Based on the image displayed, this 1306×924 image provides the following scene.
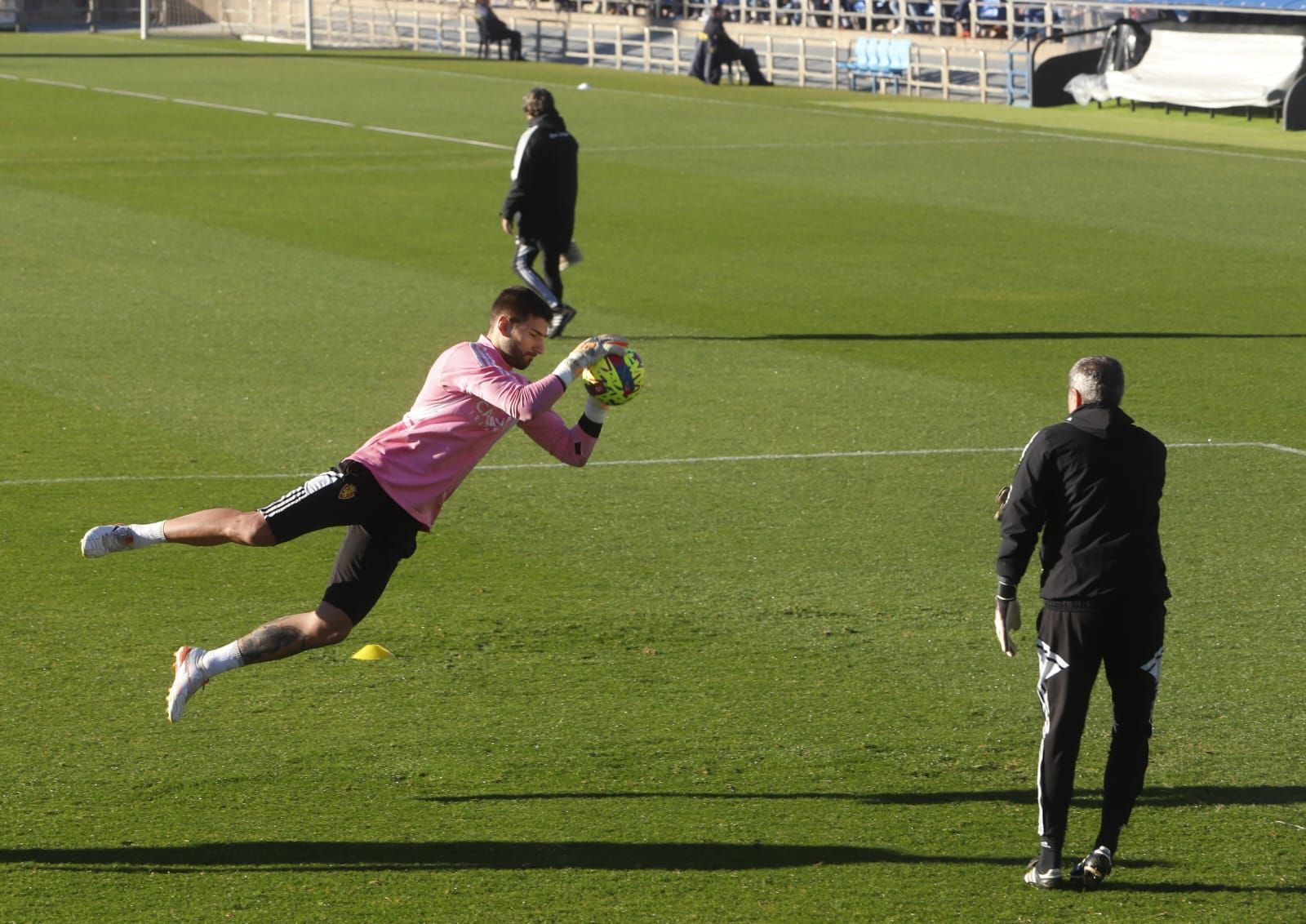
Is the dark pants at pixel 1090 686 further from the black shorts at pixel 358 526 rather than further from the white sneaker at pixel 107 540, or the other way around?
the white sneaker at pixel 107 540

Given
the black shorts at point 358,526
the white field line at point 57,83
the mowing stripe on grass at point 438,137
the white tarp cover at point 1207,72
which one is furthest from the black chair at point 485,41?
the black shorts at point 358,526

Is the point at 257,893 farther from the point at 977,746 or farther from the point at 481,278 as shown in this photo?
the point at 481,278

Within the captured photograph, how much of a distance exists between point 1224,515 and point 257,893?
24.1 feet

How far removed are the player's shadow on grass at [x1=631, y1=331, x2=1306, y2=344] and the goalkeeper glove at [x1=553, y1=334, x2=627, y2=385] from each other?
1069cm

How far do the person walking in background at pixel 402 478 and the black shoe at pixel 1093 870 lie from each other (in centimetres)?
246

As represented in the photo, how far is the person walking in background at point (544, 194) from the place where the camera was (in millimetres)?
17469

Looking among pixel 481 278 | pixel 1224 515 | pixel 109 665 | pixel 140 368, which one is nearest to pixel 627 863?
pixel 109 665

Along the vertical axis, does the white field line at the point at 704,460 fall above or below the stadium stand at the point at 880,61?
below

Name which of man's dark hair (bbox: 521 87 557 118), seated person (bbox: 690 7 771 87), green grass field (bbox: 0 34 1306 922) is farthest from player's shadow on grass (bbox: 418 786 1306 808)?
seated person (bbox: 690 7 771 87)

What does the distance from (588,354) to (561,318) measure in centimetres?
1069

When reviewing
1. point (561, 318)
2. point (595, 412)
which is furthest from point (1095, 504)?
point (561, 318)

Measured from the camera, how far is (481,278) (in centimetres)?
2155

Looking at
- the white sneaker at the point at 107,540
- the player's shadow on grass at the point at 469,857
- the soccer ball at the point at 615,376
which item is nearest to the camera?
the player's shadow on grass at the point at 469,857

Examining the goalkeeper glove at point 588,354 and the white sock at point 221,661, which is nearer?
the goalkeeper glove at point 588,354
